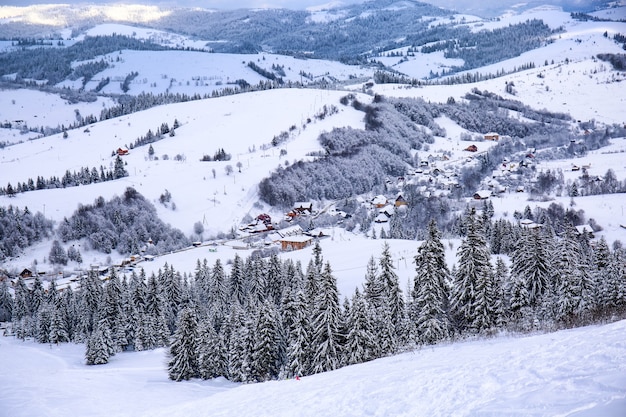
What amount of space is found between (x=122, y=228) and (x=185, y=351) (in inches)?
2050

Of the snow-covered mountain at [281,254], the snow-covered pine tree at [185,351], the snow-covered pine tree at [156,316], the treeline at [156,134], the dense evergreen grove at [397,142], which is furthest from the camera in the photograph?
the treeline at [156,134]

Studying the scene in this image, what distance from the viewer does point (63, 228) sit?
270 ft

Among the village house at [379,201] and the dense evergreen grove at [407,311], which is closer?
the dense evergreen grove at [407,311]

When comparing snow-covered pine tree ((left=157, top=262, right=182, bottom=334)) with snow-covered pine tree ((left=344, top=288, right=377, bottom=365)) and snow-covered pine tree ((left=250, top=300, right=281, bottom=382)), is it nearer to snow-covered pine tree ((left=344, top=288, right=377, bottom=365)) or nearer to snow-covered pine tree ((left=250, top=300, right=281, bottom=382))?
snow-covered pine tree ((left=250, top=300, right=281, bottom=382))

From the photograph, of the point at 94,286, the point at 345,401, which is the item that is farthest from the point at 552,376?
the point at 94,286

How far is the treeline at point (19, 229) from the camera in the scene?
7725cm

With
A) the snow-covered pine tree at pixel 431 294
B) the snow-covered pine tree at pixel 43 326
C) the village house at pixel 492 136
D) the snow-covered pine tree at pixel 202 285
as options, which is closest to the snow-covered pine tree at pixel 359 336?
the snow-covered pine tree at pixel 431 294

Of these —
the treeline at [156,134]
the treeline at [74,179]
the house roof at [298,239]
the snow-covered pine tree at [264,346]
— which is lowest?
the house roof at [298,239]

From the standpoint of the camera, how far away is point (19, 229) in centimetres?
7912

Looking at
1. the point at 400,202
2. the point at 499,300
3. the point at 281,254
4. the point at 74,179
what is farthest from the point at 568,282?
the point at 74,179

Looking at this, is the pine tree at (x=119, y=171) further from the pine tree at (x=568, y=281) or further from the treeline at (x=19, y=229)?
Answer: the pine tree at (x=568, y=281)

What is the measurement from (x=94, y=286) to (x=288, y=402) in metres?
46.6

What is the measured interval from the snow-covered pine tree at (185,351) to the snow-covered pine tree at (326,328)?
11.2 metres

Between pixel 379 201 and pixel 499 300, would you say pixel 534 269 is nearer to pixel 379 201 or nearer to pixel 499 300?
pixel 499 300
